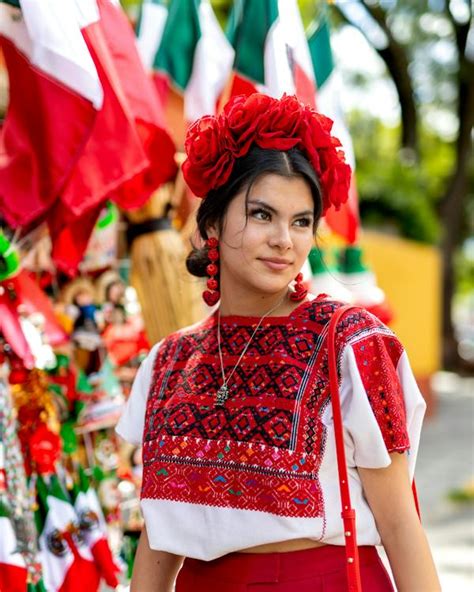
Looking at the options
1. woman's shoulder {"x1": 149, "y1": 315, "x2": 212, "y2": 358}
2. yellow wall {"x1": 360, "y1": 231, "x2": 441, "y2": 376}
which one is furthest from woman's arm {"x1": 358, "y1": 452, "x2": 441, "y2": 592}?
yellow wall {"x1": 360, "y1": 231, "x2": 441, "y2": 376}

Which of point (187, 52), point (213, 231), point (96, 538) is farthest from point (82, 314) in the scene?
point (213, 231)

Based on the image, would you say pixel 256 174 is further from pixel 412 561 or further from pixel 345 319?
Result: pixel 412 561

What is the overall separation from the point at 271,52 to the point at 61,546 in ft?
6.73

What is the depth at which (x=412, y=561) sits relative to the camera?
5.82 ft

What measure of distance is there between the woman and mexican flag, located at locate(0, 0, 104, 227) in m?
0.90

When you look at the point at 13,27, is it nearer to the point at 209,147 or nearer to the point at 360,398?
the point at 209,147

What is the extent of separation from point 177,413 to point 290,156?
0.56 m

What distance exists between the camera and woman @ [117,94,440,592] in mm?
1801

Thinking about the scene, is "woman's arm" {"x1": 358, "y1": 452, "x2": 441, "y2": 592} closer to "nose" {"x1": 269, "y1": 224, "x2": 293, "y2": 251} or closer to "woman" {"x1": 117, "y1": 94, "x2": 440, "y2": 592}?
"woman" {"x1": 117, "y1": 94, "x2": 440, "y2": 592}

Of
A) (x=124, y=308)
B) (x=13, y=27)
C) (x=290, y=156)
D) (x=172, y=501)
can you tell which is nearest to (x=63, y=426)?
(x=124, y=308)

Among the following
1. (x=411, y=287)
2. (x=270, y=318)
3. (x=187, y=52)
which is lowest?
(x=411, y=287)

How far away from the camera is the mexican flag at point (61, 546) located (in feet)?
9.45

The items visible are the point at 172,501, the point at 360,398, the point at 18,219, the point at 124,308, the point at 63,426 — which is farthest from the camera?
the point at 124,308

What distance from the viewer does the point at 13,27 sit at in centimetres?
287
